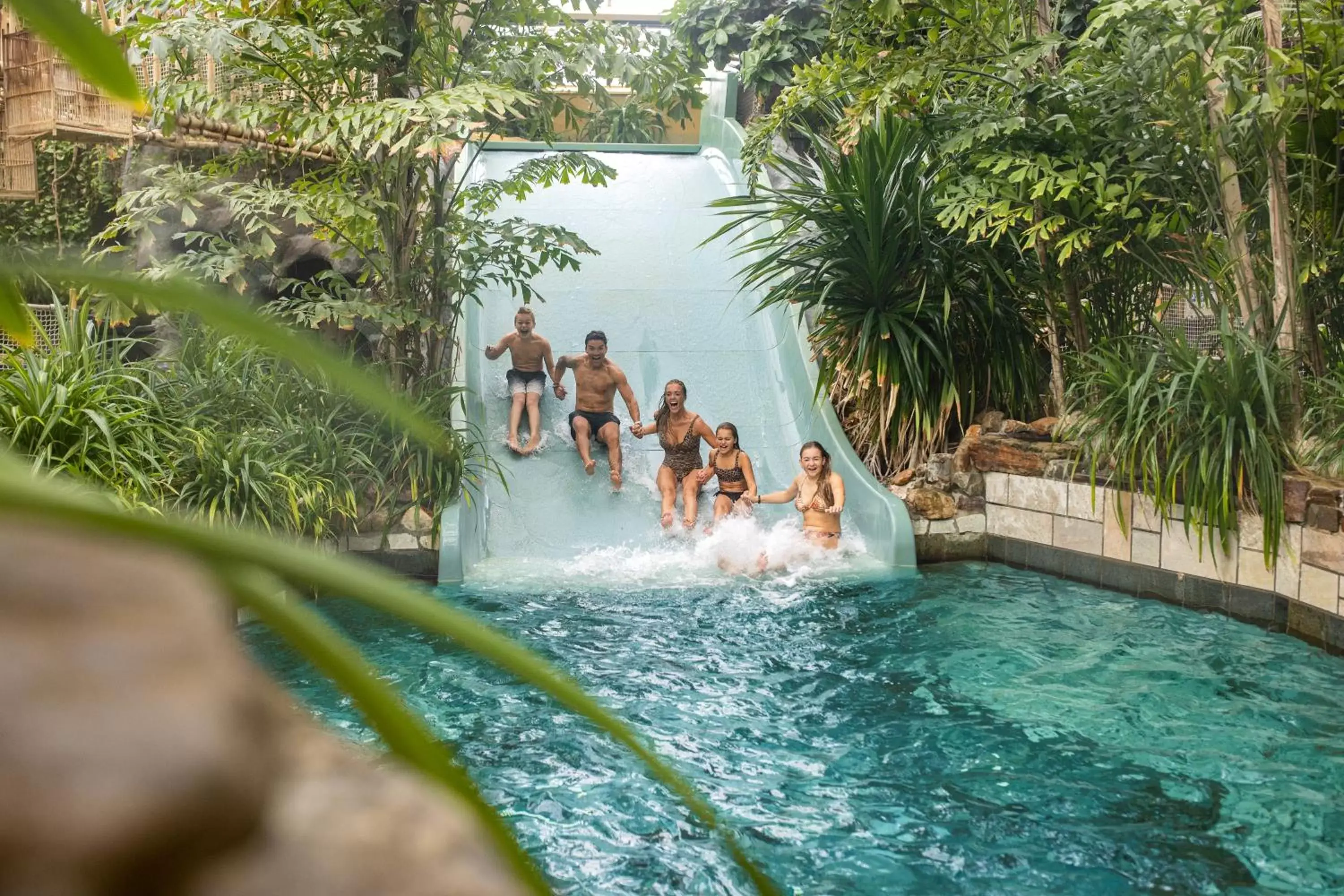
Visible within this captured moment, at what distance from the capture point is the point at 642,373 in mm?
8672

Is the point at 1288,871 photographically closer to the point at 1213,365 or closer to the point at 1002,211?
the point at 1213,365

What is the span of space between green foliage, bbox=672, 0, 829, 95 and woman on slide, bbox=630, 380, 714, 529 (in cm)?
487

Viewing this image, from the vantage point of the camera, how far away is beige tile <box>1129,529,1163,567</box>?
588 centimetres

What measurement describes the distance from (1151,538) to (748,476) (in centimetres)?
237

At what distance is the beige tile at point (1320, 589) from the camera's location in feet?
16.2

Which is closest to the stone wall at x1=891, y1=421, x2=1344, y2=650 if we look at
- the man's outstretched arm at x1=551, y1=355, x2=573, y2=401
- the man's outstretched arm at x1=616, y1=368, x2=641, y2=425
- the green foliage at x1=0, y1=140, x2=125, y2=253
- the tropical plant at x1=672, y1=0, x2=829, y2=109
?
the man's outstretched arm at x1=616, y1=368, x2=641, y2=425

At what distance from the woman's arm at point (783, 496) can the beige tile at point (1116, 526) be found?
181 centimetres

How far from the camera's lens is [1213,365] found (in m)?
5.59

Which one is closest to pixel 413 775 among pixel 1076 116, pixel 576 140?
pixel 1076 116

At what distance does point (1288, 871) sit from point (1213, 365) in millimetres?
3136

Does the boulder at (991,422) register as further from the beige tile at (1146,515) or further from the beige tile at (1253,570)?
the beige tile at (1253,570)

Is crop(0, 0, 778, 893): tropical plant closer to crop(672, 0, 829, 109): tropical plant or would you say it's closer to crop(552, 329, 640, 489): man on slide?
crop(552, 329, 640, 489): man on slide

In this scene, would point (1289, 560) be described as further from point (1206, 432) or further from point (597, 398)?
point (597, 398)

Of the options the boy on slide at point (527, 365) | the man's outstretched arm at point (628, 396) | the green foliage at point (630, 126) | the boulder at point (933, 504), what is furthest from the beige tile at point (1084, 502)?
the green foliage at point (630, 126)
